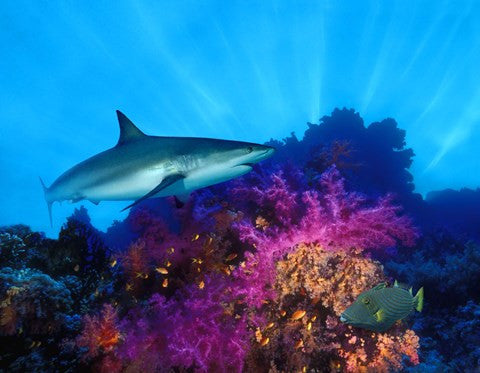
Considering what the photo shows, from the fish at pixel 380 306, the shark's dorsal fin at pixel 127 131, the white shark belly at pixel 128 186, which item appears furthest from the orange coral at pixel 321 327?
the shark's dorsal fin at pixel 127 131

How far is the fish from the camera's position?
3.25 metres

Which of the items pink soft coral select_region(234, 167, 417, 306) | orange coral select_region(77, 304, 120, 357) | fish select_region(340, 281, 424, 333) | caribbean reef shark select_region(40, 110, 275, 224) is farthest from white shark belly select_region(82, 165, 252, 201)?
fish select_region(340, 281, 424, 333)

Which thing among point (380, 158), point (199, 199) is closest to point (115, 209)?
point (380, 158)

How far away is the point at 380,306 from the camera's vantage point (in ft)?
10.7

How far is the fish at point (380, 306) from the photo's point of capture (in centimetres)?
325

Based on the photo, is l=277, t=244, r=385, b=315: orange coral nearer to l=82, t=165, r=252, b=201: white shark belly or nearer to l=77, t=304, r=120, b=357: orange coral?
l=82, t=165, r=252, b=201: white shark belly

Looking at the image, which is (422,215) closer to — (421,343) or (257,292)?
(421,343)

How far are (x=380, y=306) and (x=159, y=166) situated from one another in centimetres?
343

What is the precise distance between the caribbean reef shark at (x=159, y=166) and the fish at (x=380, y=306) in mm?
2074

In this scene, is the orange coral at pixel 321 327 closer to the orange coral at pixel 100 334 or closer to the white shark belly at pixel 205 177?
the white shark belly at pixel 205 177

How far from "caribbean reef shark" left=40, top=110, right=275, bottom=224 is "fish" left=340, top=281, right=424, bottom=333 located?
2.07 meters

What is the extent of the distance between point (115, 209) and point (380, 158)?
97.9 metres

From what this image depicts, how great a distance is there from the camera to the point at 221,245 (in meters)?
4.98

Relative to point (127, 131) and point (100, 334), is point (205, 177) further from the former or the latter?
point (100, 334)
